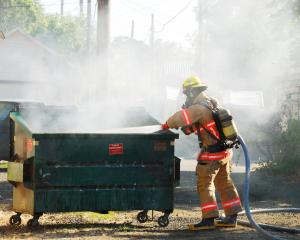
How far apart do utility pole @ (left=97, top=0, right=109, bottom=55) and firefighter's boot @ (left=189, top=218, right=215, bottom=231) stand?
5.66 meters

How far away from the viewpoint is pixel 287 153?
49.3ft

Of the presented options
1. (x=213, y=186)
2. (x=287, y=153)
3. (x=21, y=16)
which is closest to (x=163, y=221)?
(x=213, y=186)

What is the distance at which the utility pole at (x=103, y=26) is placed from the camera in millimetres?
12742

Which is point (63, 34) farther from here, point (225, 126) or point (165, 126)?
point (225, 126)

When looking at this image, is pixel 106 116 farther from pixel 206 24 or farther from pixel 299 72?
pixel 206 24

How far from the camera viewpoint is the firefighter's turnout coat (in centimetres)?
780

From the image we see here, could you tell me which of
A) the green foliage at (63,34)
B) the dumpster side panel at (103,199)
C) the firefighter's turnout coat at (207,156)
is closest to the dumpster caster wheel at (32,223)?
the dumpster side panel at (103,199)

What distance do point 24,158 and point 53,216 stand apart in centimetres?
123

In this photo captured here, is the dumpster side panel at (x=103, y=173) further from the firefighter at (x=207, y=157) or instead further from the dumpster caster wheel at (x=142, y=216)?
the dumpster caster wheel at (x=142, y=216)

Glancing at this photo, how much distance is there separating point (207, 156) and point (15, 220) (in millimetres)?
2335

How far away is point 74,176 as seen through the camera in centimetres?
755

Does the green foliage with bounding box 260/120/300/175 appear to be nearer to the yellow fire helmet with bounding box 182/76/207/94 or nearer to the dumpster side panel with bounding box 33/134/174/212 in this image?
the yellow fire helmet with bounding box 182/76/207/94

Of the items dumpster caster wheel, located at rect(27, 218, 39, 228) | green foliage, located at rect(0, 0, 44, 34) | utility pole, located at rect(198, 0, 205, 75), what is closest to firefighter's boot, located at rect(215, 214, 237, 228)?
dumpster caster wheel, located at rect(27, 218, 39, 228)

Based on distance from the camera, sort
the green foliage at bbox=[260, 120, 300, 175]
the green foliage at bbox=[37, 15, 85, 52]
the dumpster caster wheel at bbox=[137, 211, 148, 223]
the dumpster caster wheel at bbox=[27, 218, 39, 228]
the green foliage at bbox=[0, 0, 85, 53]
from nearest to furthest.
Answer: the dumpster caster wheel at bbox=[27, 218, 39, 228] → the dumpster caster wheel at bbox=[137, 211, 148, 223] → the green foliage at bbox=[260, 120, 300, 175] → the green foliage at bbox=[37, 15, 85, 52] → the green foliage at bbox=[0, 0, 85, 53]
